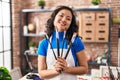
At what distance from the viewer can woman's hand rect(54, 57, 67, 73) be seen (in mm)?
1209

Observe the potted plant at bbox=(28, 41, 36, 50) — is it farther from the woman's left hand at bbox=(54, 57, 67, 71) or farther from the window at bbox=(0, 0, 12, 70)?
the woman's left hand at bbox=(54, 57, 67, 71)

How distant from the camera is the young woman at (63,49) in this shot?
133cm

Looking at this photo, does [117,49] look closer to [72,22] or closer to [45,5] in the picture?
[45,5]

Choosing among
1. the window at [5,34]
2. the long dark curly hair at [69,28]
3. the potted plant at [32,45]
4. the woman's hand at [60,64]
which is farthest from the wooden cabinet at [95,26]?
A: the woman's hand at [60,64]

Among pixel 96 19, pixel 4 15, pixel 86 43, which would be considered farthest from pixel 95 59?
pixel 4 15

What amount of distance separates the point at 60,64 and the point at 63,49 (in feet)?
0.34

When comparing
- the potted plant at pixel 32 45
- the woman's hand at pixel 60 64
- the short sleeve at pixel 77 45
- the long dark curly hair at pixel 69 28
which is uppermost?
the long dark curly hair at pixel 69 28

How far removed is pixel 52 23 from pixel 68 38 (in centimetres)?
17

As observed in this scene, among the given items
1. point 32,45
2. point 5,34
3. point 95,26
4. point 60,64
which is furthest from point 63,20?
point 32,45

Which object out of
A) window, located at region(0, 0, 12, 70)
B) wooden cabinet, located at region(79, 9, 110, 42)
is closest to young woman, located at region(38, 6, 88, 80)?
wooden cabinet, located at region(79, 9, 110, 42)

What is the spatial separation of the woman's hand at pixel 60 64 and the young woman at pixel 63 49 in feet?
0.08

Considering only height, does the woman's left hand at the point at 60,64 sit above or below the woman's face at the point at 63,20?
below

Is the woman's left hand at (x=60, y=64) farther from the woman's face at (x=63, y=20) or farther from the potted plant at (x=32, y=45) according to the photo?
the potted plant at (x=32, y=45)

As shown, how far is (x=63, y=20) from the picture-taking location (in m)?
1.31
